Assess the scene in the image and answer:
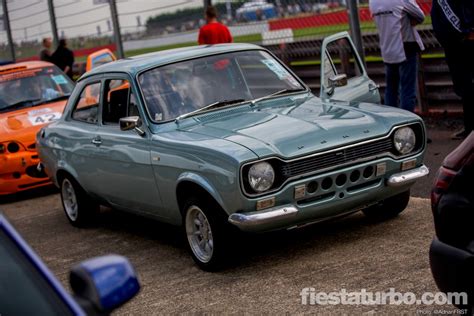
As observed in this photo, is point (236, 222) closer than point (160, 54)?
Yes

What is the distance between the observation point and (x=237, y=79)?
7.94 metres

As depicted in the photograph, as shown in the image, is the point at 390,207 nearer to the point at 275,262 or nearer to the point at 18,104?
the point at 275,262

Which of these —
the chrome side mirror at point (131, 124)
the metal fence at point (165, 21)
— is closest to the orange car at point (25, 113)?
the metal fence at point (165, 21)

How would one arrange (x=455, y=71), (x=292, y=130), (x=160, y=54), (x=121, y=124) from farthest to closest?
1. (x=455, y=71)
2. (x=160, y=54)
3. (x=121, y=124)
4. (x=292, y=130)

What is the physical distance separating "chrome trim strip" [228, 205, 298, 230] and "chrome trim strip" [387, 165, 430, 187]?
33.9 inches

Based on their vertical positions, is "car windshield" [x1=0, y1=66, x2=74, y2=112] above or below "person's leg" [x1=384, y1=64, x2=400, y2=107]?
above

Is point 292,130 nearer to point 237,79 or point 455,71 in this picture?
point 237,79

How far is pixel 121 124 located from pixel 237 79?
3.48 feet

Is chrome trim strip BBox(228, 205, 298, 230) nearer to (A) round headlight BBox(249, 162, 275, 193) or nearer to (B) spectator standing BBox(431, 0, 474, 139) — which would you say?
(A) round headlight BBox(249, 162, 275, 193)

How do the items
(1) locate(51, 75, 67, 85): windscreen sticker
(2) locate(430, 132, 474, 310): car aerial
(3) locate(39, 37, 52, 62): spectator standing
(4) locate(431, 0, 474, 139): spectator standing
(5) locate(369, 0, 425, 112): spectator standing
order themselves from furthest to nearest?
(3) locate(39, 37, 52, 62): spectator standing → (1) locate(51, 75, 67, 85): windscreen sticker → (5) locate(369, 0, 425, 112): spectator standing → (4) locate(431, 0, 474, 139): spectator standing → (2) locate(430, 132, 474, 310): car aerial

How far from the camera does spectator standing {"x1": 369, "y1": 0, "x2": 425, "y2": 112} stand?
10594 millimetres

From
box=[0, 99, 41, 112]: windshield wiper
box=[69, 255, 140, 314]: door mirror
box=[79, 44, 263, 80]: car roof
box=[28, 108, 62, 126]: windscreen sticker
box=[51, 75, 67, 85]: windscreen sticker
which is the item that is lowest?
box=[28, 108, 62, 126]: windscreen sticker

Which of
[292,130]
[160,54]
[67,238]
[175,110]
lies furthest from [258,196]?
[67,238]

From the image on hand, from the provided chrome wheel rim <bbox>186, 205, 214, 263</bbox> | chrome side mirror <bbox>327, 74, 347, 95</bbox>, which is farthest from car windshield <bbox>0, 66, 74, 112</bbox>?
chrome wheel rim <bbox>186, 205, 214, 263</bbox>
